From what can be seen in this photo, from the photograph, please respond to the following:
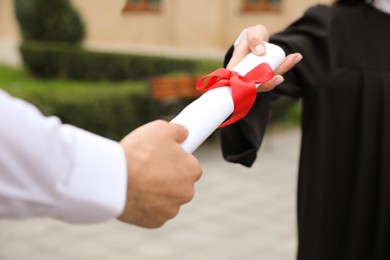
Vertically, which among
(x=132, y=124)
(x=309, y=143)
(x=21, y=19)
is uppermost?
(x=309, y=143)

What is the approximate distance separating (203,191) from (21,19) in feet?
32.6

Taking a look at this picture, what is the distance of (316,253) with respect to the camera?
1.93m

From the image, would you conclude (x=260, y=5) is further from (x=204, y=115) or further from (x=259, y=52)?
(x=204, y=115)

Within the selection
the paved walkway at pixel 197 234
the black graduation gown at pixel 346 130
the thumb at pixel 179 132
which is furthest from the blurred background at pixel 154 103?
the thumb at pixel 179 132

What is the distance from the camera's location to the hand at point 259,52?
4.79 ft

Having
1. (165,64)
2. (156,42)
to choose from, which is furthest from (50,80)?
(165,64)

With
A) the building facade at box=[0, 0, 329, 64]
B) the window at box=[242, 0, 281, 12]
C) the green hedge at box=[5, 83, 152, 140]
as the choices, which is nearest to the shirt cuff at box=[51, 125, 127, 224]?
the green hedge at box=[5, 83, 152, 140]

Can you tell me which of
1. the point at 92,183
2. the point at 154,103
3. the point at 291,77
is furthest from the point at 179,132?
the point at 154,103

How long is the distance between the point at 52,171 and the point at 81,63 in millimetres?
12951

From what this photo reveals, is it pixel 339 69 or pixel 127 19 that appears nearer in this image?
pixel 339 69

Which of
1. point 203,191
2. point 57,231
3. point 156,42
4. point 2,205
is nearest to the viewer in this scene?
point 2,205

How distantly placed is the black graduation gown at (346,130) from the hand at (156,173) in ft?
2.68

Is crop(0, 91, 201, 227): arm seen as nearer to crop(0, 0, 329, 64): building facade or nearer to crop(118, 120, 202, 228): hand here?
crop(118, 120, 202, 228): hand

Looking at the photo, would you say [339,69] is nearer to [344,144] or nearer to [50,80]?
[344,144]
